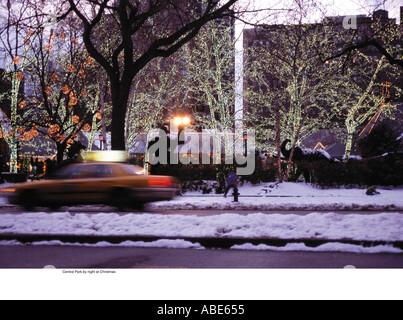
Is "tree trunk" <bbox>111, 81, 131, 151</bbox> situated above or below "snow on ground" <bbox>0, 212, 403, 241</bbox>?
above

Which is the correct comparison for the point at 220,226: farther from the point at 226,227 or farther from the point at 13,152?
the point at 13,152

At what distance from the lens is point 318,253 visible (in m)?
6.09

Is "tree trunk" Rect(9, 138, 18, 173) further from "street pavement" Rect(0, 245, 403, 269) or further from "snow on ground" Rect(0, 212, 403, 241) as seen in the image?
"street pavement" Rect(0, 245, 403, 269)

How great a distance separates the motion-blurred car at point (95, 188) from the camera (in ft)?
39.6

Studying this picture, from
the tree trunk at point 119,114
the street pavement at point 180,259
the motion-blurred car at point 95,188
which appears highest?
the tree trunk at point 119,114

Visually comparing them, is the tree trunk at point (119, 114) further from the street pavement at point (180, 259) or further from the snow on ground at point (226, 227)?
the street pavement at point (180, 259)

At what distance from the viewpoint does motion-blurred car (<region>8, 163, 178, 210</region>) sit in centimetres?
1208

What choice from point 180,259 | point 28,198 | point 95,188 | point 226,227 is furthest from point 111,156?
point 180,259

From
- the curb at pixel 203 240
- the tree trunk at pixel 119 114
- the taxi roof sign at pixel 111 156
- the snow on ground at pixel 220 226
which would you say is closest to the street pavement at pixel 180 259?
the curb at pixel 203 240

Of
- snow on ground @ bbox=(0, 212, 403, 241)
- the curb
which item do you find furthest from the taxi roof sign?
the curb

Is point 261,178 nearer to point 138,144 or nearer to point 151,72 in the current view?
point 151,72

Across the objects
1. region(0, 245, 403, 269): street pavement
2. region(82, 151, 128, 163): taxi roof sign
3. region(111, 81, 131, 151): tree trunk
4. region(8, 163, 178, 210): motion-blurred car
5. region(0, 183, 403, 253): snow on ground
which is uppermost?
region(111, 81, 131, 151): tree trunk

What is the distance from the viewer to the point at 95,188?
12117 mm
